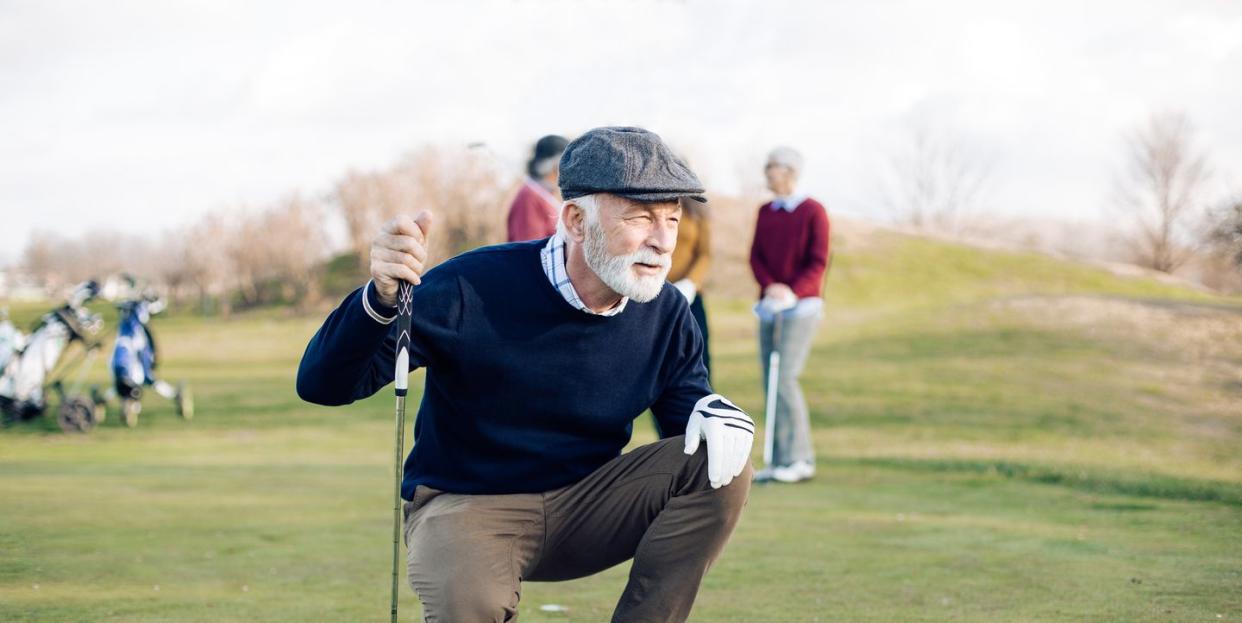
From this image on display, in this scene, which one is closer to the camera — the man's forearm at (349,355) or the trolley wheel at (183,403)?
the man's forearm at (349,355)

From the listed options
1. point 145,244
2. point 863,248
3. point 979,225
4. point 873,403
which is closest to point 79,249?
point 145,244

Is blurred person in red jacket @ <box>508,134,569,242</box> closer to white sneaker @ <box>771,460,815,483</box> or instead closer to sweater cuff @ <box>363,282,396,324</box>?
white sneaker @ <box>771,460,815,483</box>

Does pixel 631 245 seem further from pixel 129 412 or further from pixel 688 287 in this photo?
pixel 129 412

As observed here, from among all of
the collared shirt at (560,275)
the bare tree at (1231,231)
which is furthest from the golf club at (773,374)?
the bare tree at (1231,231)

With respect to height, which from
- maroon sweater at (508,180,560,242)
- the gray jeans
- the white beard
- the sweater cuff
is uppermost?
maroon sweater at (508,180,560,242)

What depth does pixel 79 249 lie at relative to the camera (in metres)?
96.5

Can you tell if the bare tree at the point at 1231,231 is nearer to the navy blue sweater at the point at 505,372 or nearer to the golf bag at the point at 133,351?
the golf bag at the point at 133,351

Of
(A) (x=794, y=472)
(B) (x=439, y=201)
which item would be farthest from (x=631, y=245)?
(B) (x=439, y=201)

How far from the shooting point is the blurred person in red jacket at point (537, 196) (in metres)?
8.32

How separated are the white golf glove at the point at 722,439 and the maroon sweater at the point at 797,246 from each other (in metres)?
→ 5.66

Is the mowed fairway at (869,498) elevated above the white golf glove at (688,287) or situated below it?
below

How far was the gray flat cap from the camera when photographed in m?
3.56

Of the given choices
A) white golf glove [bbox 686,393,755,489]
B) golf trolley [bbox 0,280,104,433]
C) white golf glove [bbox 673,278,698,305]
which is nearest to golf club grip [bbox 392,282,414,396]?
white golf glove [bbox 686,393,755,489]

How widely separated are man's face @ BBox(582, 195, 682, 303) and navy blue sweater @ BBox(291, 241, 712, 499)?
15 centimetres
